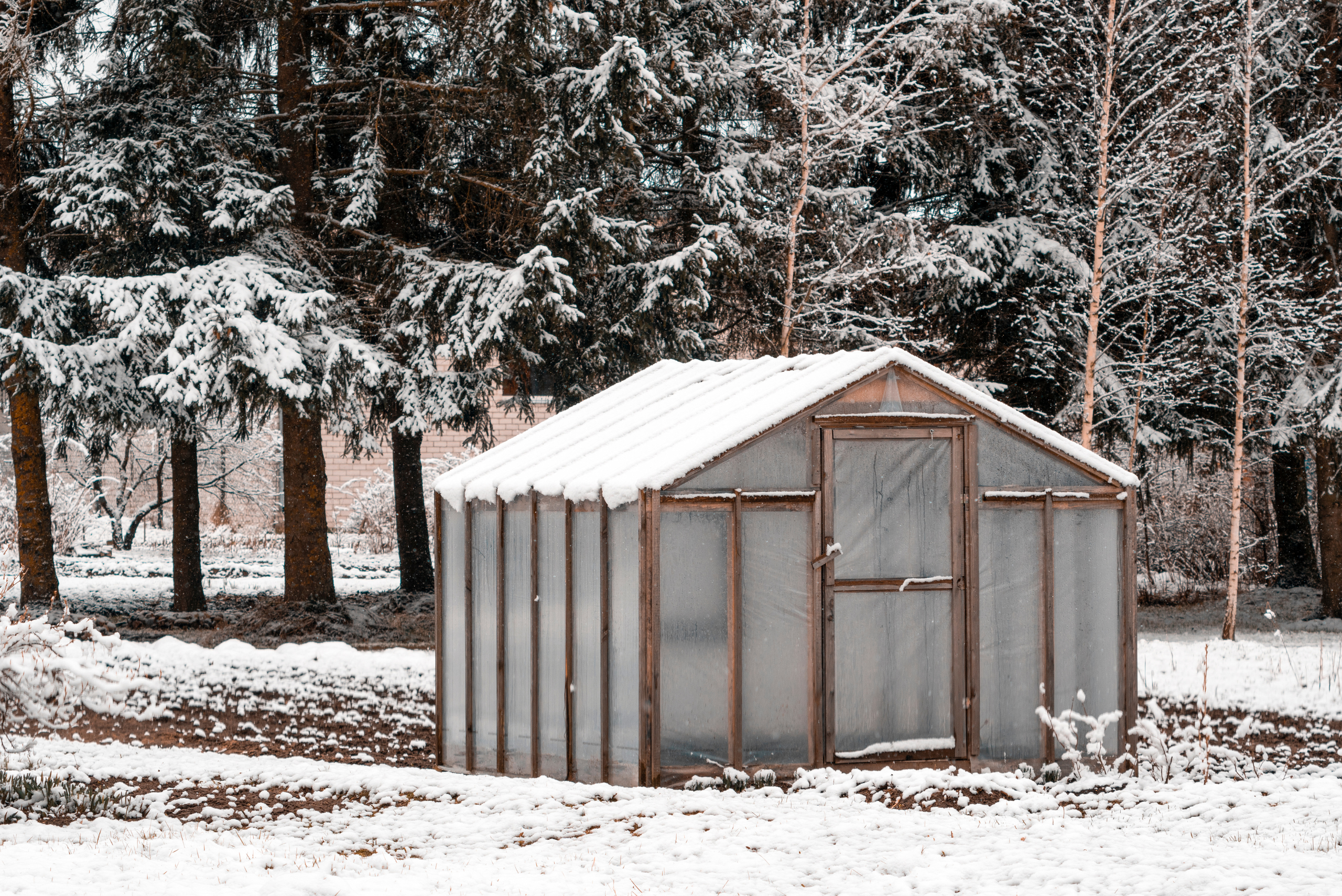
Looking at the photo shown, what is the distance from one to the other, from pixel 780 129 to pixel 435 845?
1132 centimetres

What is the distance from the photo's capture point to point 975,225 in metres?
16.7

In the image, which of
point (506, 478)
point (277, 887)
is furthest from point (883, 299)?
point (277, 887)

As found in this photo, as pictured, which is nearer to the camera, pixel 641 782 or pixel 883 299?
pixel 641 782

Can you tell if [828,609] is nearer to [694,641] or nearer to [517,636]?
[694,641]

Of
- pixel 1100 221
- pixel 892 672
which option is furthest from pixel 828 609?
pixel 1100 221

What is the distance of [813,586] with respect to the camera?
26.3ft

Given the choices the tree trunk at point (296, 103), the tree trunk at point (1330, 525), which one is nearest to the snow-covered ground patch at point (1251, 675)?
the tree trunk at point (1330, 525)

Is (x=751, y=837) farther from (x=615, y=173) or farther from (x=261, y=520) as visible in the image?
(x=261, y=520)

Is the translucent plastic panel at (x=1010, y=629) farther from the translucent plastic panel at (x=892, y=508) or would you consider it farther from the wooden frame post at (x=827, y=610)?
the wooden frame post at (x=827, y=610)

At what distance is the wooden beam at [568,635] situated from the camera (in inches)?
325

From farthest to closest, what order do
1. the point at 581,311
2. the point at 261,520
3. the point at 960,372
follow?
the point at 261,520 → the point at 960,372 → the point at 581,311

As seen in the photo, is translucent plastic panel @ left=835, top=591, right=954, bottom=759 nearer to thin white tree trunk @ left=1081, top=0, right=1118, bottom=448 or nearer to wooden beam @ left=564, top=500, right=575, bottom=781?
wooden beam @ left=564, top=500, right=575, bottom=781

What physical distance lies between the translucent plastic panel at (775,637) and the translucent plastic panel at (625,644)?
59 cm

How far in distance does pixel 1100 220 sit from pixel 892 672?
27.5ft
